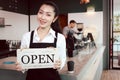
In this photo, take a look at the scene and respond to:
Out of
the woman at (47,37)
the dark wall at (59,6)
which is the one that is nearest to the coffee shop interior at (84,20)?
the dark wall at (59,6)

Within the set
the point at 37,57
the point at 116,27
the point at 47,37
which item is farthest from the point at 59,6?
the point at 37,57

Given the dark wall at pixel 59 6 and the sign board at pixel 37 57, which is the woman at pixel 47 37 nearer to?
the sign board at pixel 37 57

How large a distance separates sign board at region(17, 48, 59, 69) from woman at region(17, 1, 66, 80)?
0.13 ft

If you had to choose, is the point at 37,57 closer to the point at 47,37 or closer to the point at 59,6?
the point at 47,37

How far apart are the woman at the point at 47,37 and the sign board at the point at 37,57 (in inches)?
1.5

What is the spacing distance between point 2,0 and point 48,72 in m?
4.62

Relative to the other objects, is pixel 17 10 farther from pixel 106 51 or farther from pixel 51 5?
pixel 51 5

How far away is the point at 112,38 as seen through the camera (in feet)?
22.2

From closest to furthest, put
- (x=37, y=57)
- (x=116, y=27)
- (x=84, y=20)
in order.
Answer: (x=37, y=57), (x=84, y=20), (x=116, y=27)

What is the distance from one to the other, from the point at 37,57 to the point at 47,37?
17 cm

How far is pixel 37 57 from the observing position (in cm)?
127

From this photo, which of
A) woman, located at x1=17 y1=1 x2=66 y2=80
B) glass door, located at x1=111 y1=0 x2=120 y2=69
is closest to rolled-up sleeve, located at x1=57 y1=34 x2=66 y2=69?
woman, located at x1=17 y1=1 x2=66 y2=80

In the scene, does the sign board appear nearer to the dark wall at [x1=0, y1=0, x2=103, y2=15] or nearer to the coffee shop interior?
the coffee shop interior

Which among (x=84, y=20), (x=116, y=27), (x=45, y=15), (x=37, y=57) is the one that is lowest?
(x=37, y=57)
